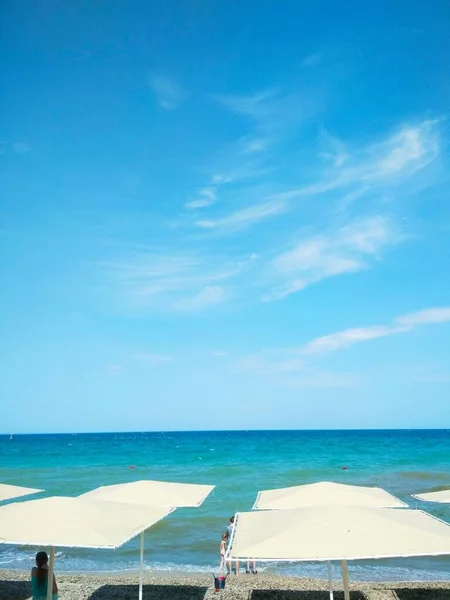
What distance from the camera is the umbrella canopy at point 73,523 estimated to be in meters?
6.71

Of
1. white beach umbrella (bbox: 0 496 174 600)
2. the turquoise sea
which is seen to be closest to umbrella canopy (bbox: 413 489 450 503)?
the turquoise sea

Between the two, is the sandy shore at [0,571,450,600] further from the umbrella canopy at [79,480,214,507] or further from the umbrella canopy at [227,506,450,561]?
the umbrella canopy at [227,506,450,561]

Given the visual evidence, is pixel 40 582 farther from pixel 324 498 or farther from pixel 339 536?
pixel 339 536

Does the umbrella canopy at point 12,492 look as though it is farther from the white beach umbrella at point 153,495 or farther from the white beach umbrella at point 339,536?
the white beach umbrella at point 339,536

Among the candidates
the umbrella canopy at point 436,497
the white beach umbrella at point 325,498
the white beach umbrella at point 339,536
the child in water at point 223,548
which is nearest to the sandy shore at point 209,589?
the child in water at point 223,548

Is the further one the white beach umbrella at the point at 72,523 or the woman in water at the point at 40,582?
the woman in water at the point at 40,582

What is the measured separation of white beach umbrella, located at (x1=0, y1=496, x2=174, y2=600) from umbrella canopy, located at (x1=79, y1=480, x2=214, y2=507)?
2.16 m

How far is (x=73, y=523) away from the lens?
7.25m

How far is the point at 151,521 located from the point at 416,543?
396cm

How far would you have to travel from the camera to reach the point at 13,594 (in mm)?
11367

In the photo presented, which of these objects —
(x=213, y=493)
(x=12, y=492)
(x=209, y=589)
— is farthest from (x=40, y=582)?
(x=213, y=493)

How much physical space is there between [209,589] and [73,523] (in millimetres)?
5983

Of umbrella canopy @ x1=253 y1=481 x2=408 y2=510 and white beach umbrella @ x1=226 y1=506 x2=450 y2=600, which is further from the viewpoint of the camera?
umbrella canopy @ x1=253 y1=481 x2=408 y2=510

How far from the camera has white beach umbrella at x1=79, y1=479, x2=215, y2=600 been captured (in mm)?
10727
